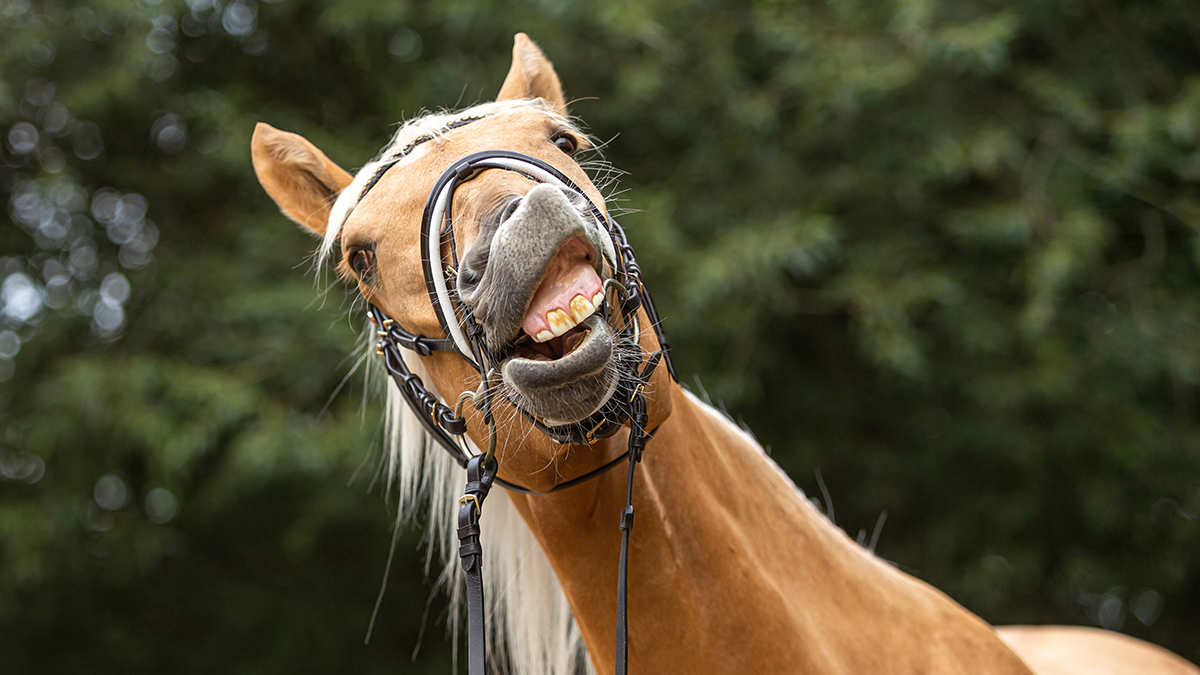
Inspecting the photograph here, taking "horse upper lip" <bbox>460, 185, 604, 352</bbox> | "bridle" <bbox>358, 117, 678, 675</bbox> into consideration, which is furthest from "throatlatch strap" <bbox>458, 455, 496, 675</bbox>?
"horse upper lip" <bbox>460, 185, 604, 352</bbox>

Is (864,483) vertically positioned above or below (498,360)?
below

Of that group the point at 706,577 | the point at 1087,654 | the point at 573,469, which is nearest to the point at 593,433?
the point at 573,469

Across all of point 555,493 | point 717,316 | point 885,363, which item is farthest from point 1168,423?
point 555,493

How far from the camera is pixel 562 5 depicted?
166 inches

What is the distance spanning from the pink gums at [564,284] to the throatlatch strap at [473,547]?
0.28m

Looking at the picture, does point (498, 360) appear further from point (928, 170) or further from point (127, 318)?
point (127, 318)

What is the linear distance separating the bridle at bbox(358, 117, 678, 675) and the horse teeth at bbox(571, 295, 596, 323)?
6 cm

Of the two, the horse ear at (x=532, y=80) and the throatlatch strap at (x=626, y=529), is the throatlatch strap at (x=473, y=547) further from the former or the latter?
the horse ear at (x=532, y=80)

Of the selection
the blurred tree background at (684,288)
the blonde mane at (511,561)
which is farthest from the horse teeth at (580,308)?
the blurred tree background at (684,288)

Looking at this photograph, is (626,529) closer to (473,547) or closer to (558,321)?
(473,547)

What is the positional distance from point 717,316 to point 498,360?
3.27 meters

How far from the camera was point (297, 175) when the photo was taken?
1.73 m

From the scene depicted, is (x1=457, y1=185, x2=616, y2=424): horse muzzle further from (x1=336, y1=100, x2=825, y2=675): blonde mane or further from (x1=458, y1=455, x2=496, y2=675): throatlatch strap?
(x1=336, y1=100, x2=825, y2=675): blonde mane

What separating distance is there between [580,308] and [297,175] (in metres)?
0.91
